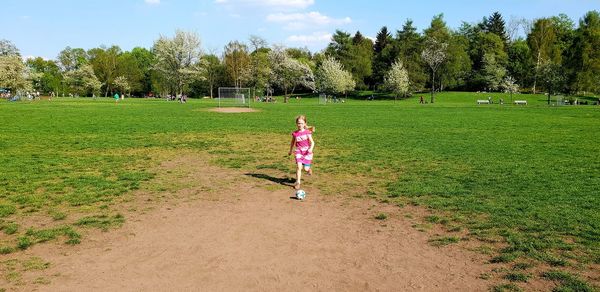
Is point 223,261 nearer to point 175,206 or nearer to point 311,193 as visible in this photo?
point 175,206

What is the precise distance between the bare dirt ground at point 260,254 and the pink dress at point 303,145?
1900mm

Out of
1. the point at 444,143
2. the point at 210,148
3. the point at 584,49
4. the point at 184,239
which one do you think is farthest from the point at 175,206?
the point at 584,49

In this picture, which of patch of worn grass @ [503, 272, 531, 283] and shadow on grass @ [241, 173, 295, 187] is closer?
patch of worn grass @ [503, 272, 531, 283]

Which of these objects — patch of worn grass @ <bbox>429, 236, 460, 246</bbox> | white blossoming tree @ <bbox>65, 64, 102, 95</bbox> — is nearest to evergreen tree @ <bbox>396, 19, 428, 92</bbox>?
white blossoming tree @ <bbox>65, 64, 102, 95</bbox>

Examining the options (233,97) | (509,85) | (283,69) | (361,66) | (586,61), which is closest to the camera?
(233,97)

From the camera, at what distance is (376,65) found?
10894 cm

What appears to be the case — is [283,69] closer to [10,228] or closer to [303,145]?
[303,145]

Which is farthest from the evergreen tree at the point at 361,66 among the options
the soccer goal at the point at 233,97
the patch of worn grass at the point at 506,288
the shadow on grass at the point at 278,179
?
the patch of worn grass at the point at 506,288

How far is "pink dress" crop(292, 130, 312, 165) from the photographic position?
10.3m

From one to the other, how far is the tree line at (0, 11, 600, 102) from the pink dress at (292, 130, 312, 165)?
211 ft

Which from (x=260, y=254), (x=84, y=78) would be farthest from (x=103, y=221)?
(x=84, y=78)

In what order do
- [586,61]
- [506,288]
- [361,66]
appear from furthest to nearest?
[361,66] → [586,61] → [506,288]

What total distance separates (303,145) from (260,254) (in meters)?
4.67

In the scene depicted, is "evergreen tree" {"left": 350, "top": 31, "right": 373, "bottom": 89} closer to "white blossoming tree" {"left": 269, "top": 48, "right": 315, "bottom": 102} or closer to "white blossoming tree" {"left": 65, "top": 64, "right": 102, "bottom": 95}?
Answer: "white blossoming tree" {"left": 269, "top": 48, "right": 315, "bottom": 102}
